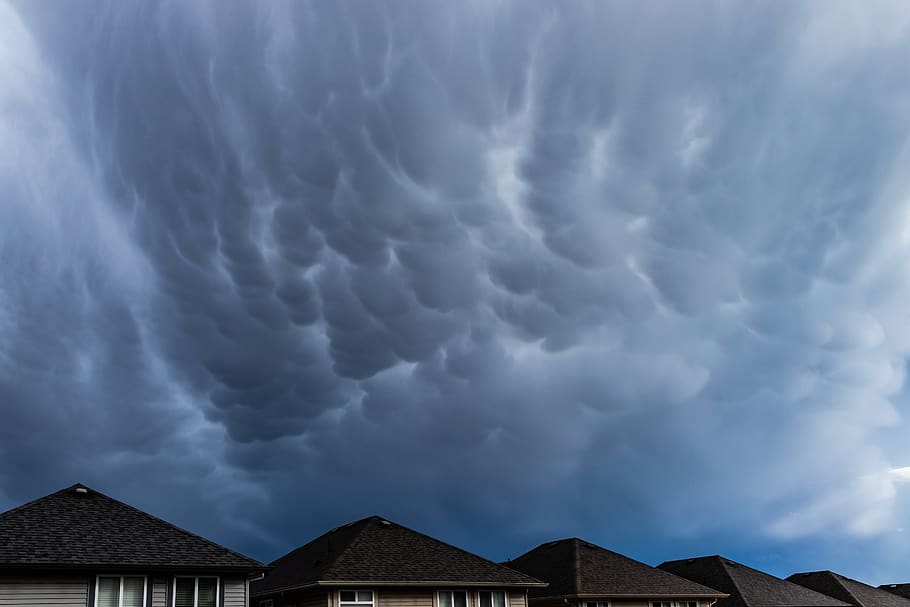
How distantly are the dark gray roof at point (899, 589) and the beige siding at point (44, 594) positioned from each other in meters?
75.2

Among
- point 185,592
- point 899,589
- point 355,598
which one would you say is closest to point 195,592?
point 185,592

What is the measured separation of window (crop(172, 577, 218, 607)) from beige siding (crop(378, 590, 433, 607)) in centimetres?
802

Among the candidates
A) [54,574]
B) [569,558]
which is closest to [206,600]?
[54,574]

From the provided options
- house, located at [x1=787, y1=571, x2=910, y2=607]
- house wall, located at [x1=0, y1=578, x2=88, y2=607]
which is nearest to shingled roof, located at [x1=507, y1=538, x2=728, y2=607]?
house, located at [x1=787, y1=571, x2=910, y2=607]

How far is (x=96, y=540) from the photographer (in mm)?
31938

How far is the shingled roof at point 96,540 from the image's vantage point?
98.8 feet

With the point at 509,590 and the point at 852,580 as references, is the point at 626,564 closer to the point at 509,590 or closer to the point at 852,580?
the point at 509,590

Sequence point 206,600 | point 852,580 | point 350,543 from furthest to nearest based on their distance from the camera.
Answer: point 852,580 → point 350,543 → point 206,600

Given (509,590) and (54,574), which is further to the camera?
(509,590)

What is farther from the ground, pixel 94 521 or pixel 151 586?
pixel 94 521

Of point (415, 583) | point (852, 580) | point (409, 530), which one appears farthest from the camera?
point (852, 580)

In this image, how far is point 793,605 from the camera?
186 ft

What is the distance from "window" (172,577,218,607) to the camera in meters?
31.9

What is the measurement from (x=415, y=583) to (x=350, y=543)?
4.64 meters
